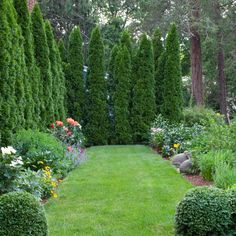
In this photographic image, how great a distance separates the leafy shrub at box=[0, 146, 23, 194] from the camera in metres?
5.26

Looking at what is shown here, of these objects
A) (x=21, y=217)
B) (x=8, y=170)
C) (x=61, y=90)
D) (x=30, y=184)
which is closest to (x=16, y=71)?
(x=30, y=184)

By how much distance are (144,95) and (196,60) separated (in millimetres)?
4927

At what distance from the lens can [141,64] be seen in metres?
15.2

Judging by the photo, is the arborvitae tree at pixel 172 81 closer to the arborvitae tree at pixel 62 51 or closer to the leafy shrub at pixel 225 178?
the arborvitae tree at pixel 62 51

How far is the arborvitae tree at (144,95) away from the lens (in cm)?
1505

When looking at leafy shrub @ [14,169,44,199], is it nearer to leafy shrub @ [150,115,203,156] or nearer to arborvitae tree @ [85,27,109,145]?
leafy shrub @ [150,115,203,156]

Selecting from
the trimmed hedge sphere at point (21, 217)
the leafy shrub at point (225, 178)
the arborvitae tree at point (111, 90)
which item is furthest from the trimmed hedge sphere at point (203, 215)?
the arborvitae tree at point (111, 90)

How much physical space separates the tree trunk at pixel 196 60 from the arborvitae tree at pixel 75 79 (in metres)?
5.44

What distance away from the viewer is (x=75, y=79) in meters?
15.1

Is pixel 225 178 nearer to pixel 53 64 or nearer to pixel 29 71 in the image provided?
pixel 29 71

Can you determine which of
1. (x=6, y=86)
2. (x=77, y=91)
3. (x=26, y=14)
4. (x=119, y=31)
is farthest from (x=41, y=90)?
(x=119, y=31)

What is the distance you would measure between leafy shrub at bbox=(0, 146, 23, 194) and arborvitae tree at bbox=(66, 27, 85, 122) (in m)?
9.71

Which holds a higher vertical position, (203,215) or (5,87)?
(5,87)

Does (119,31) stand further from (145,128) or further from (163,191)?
(163,191)
